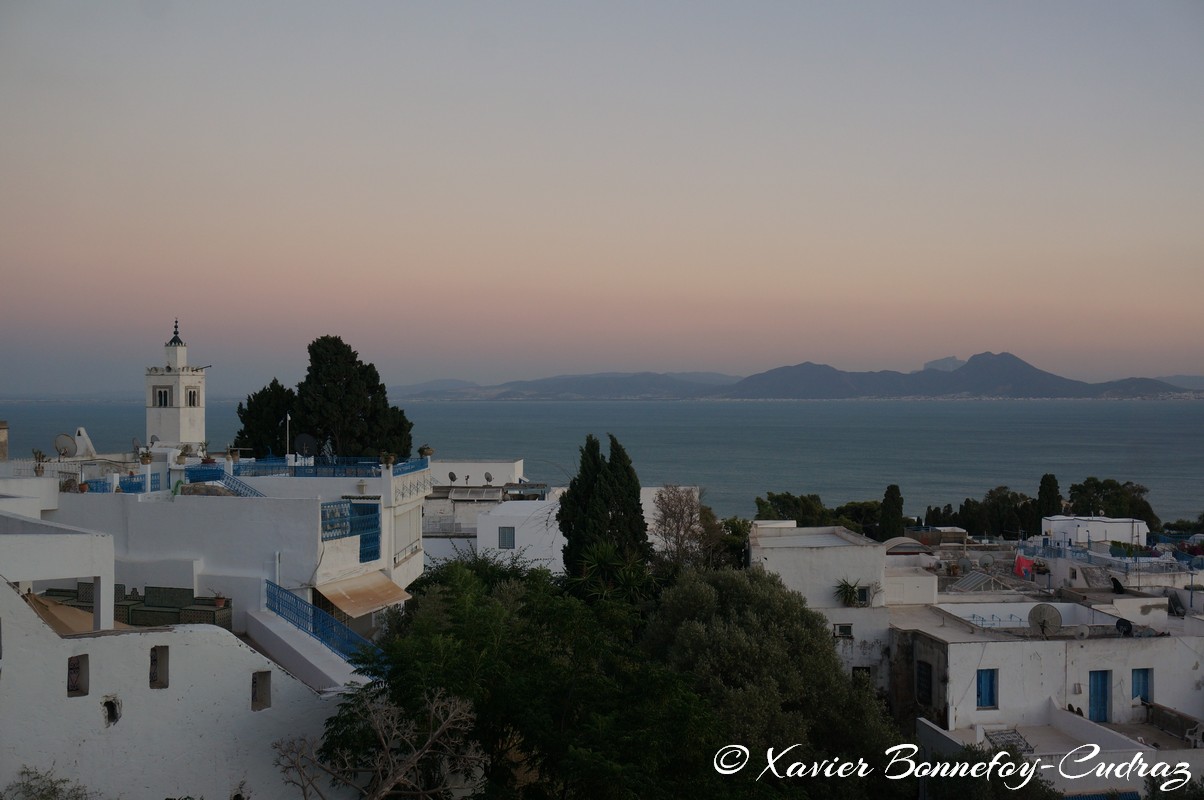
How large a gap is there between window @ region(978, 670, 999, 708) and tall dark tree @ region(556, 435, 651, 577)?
7960mm

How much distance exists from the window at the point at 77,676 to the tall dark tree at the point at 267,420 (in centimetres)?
1953

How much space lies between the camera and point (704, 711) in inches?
438

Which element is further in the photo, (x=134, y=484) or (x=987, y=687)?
(x=987, y=687)

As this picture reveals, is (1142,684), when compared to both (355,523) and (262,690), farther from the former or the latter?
(262,690)

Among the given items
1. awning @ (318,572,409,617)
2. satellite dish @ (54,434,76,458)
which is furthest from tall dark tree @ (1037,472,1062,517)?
satellite dish @ (54,434,76,458)

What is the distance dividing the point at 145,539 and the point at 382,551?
15.1ft

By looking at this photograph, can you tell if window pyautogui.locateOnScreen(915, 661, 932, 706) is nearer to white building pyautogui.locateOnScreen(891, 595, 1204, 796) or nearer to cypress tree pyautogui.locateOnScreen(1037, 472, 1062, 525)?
white building pyautogui.locateOnScreen(891, 595, 1204, 796)

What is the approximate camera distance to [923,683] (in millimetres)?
19156

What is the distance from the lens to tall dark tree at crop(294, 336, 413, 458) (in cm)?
2973

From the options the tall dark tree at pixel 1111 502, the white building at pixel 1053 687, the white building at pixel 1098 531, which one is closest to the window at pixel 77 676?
the white building at pixel 1053 687

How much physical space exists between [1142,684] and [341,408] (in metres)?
22.0

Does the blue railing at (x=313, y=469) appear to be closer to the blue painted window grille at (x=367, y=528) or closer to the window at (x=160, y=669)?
the blue painted window grille at (x=367, y=528)

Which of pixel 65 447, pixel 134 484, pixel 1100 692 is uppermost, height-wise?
pixel 65 447

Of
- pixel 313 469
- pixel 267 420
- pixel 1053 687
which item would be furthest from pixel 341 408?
pixel 1053 687
